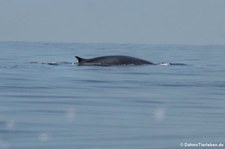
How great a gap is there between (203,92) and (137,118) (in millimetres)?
7516

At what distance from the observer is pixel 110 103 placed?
18.3 meters

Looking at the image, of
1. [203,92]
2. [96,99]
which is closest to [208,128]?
[96,99]

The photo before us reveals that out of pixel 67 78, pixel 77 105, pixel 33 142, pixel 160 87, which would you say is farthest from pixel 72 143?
pixel 67 78

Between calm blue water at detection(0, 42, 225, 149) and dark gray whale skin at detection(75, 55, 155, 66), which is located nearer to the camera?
calm blue water at detection(0, 42, 225, 149)

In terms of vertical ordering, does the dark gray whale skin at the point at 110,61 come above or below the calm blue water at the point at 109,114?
below

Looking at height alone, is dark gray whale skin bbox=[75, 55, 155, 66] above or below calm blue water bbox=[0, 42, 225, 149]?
below

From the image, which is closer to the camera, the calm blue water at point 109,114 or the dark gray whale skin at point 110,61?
the calm blue water at point 109,114

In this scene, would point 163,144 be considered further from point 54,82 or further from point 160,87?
point 54,82

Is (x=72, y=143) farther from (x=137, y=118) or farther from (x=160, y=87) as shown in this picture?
(x=160, y=87)

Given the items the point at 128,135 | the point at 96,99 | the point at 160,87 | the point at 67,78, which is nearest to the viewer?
the point at 128,135

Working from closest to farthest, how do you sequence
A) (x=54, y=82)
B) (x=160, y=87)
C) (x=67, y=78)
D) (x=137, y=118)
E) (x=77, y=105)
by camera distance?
1. (x=137, y=118)
2. (x=77, y=105)
3. (x=160, y=87)
4. (x=54, y=82)
5. (x=67, y=78)

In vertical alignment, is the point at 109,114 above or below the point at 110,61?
above

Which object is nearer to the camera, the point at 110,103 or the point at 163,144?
the point at 163,144

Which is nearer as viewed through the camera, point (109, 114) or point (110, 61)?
point (109, 114)
